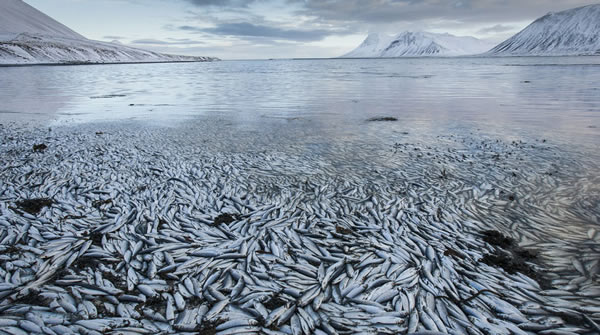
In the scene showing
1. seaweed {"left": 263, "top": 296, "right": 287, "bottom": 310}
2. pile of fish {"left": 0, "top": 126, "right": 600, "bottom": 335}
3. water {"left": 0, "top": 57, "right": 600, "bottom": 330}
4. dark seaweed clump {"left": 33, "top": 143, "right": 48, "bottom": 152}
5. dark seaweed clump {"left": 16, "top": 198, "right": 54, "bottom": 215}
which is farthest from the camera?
dark seaweed clump {"left": 33, "top": 143, "right": 48, "bottom": 152}

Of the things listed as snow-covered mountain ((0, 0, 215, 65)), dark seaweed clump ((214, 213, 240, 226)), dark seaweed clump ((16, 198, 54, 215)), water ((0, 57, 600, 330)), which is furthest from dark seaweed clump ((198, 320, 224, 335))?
snow-covered mountain ((0, 0, 215, 65))

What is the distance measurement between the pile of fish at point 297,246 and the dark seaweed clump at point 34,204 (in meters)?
0.04

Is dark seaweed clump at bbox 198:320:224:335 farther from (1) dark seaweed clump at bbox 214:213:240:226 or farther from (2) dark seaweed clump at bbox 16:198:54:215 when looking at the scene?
(2) dark seaweed clump at bbox 16:198:54:215

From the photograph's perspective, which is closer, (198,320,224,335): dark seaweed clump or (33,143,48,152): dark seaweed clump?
(198,320,224,335): dark seaweed clump

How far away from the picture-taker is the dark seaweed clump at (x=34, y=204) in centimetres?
573

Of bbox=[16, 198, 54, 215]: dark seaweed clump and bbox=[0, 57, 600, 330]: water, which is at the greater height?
bbox=[0, 57, 600, 330]: water

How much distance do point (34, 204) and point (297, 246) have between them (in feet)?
16.2

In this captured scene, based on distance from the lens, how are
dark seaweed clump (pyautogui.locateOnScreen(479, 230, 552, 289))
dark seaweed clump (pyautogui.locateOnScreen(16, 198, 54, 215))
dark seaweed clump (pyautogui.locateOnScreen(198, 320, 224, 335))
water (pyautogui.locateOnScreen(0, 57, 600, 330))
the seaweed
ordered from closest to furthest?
dark seaweed clump (pyautogui.locateOnScreen(198, 320, 224, 335)), the seaweed, dark seaweed clump (pyautogui.locateOnScreen(479, 230, 552, 289)), water (pyautogui.locateOnScreen(0, 57, 600, 330)), dark seaweed clump (pyautogui.locateOnScreen(16, 198, 54, 215))

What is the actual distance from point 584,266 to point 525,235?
809 mm

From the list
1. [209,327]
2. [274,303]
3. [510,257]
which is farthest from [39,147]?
[510,257]

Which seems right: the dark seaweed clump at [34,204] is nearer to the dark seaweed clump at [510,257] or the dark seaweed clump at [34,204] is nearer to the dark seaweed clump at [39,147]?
the dark seaweed clump at [39,147]

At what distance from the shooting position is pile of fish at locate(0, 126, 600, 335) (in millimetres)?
3393

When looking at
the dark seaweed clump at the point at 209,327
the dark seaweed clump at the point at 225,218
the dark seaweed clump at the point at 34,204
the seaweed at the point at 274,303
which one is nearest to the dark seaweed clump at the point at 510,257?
the seaweed at the point at 274,303

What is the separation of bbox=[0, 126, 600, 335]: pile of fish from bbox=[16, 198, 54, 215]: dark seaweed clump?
0.14 feet
